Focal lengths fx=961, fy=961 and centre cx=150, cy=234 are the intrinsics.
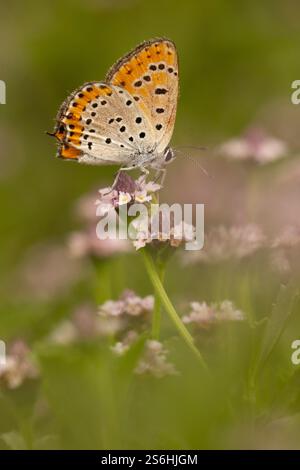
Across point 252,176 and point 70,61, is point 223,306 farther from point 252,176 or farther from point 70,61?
point 70,61

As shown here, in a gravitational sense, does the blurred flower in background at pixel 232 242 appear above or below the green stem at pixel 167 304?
above

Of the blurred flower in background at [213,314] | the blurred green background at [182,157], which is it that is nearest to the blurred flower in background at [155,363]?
the blurred green background at [182,157]

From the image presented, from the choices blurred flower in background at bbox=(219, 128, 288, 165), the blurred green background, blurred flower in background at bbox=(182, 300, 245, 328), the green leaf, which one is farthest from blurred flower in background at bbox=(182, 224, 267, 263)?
blurred flower in background at bbox=(219, 128, 288, 165)

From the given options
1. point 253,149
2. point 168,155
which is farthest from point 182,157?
point 168,155

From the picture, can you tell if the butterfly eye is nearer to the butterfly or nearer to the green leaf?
the butterfly

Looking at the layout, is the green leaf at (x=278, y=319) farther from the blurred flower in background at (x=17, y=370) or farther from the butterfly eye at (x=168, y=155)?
the butterfly eye at (x=168, y=155)

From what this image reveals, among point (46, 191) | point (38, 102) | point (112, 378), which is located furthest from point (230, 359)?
point (38, 102)
